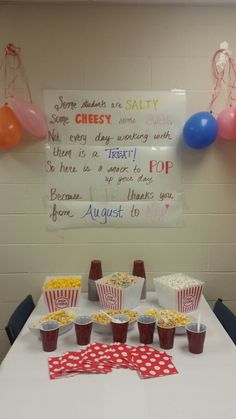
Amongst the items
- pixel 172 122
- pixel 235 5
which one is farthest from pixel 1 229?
pixel 235 5

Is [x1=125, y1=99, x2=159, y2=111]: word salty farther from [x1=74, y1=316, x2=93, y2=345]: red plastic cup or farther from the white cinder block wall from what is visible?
[x1=74, y1=316, x2=93, y2=345]: red plastic cup

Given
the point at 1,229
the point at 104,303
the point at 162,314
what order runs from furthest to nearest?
the point at 1,229 < the point at 104,303 < the point at 162,314

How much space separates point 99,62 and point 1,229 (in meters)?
1.07

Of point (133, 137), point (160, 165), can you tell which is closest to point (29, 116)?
point (133, 137)

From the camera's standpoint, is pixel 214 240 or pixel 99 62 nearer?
pixel 99 62

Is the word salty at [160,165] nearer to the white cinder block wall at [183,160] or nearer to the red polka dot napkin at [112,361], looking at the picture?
the white cinder block wall at [183,160]

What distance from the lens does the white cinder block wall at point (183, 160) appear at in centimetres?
190

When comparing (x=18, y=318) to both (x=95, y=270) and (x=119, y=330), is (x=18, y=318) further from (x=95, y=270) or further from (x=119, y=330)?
(x=119, y=330)

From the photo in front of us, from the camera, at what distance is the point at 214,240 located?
81.0 inches

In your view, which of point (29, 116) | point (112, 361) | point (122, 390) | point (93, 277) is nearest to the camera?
point (122, 390)

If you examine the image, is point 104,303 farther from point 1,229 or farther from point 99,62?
point 99,62

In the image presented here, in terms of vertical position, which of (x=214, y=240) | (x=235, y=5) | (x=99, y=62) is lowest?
(x=214, y=240)

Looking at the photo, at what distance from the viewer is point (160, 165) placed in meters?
1.99

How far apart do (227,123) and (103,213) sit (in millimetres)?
818
